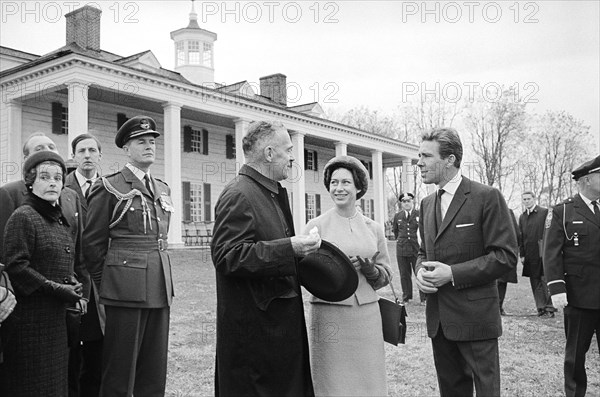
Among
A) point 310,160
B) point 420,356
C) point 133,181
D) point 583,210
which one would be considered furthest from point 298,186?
point 133,181

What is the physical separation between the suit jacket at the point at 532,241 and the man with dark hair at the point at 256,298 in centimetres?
832

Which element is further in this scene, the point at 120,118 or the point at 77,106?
the point at 120,118

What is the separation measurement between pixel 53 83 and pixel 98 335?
54.2 feet

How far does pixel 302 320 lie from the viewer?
3.31 meters

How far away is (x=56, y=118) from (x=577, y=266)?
20148mm

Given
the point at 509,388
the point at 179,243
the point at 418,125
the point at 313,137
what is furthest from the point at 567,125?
the point at 509,388

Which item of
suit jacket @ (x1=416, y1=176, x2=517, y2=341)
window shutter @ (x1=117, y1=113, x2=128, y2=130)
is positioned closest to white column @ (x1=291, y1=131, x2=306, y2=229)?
window shutter @ (x1=117, y1=113, x2=128, y2=130)

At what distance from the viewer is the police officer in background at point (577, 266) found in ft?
15.4

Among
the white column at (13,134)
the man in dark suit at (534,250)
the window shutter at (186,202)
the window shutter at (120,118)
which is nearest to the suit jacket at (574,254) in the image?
the man in dark suit at (534,250)

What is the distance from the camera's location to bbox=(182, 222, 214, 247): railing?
2363cm

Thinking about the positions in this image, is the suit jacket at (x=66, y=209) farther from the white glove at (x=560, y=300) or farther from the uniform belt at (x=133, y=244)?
the white glove at (x=560, y=300)

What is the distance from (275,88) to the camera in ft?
105

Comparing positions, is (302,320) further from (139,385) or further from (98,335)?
(98,335)

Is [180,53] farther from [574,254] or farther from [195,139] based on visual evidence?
[574,254]
